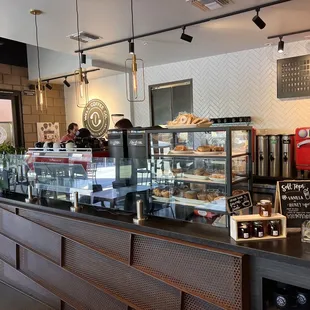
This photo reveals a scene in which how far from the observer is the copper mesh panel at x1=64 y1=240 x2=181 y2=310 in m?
1.82

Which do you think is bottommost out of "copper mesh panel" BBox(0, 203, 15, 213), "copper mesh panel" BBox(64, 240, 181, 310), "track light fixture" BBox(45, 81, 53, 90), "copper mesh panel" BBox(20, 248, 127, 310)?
"copper mesh panel" BBox(20, 248, 127, 310)

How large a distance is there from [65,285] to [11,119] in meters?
5.30

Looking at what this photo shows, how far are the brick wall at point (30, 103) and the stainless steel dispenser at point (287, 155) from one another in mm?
5268

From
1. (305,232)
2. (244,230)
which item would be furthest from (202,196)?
(305,232)

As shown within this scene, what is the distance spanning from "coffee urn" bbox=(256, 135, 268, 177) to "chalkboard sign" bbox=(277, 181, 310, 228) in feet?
10.0

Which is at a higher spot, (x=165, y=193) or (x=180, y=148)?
(x=180, y=148)

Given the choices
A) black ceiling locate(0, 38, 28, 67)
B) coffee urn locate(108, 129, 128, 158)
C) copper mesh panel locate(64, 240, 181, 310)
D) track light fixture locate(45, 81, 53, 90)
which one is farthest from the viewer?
track light fixture locate(45, 81, 53, 90)

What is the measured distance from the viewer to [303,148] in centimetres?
417

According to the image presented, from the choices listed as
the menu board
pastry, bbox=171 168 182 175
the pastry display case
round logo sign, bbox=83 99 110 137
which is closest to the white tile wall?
the menu board

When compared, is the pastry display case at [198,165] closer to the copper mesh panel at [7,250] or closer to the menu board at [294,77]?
the copper mesh panel at [7,250]

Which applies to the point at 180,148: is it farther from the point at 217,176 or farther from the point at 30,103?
the point at 30,103

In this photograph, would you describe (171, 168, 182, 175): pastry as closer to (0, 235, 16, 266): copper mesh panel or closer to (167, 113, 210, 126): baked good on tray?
(167, 113, 210, 126): baked good on tray

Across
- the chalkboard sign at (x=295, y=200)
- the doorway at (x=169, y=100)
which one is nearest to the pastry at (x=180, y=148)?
the chalkboard sign at (x=295, y=200)

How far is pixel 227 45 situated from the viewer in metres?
4.79
